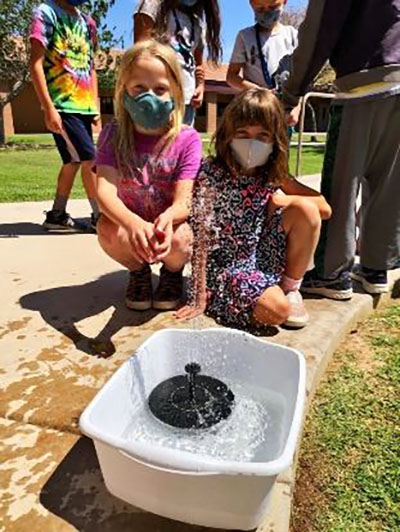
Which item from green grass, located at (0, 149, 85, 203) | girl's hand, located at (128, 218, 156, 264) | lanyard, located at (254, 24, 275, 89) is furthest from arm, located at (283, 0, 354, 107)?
green grass, located at (0, 149, 85, 203)

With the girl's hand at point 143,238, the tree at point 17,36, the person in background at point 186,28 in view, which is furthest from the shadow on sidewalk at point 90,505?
the tree at point 17,36

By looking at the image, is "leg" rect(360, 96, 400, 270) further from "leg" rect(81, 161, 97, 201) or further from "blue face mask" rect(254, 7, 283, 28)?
"leg" rect(81, 161, 97, 201)

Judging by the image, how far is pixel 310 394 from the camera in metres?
1.72

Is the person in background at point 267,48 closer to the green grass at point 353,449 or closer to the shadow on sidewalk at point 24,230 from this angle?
the shadow on sidewalk at point 24,230

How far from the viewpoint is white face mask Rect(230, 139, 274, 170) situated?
80.6 inches

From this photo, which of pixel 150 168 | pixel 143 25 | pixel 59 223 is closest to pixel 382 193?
pixel 150 168

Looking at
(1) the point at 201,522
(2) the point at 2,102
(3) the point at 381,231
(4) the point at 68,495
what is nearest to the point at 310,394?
(1) the point at 201,522

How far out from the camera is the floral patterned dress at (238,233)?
85.9 inches

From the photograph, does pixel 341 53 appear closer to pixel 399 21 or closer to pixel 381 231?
pixel 399 21

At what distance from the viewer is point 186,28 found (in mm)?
2822

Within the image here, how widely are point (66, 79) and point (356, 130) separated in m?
2.12

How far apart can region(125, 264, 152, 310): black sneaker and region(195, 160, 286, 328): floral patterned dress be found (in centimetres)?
28

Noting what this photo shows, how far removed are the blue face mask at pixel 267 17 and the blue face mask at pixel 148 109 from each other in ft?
4.24

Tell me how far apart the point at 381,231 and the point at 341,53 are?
86 centimetres
